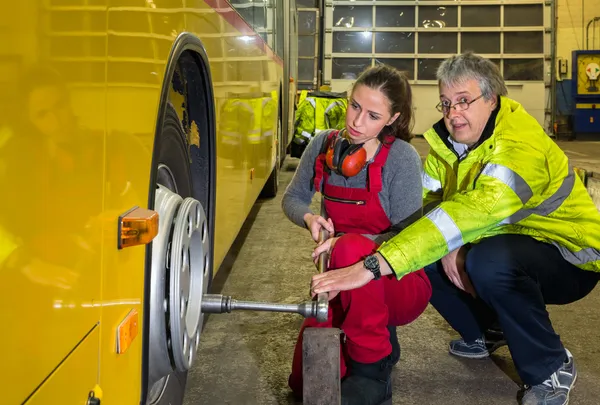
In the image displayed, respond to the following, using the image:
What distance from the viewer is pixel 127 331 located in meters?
1.32

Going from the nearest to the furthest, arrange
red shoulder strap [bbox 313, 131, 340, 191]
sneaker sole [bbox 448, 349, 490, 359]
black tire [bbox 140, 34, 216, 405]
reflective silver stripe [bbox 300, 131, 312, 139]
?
black tire [bbox 140, 34, 216, 405], red shoulder strap [bbox 313, 131, 340, 191], sneaker sole [bbox 448, 349, 490, 359], reflective silver stripe [bbox 300, 131, 312, 139]

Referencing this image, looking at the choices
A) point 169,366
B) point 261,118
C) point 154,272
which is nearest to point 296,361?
point 169,366

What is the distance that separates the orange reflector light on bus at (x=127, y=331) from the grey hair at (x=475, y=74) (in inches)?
55.5

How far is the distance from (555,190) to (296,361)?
1.07m

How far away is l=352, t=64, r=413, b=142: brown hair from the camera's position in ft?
7.58

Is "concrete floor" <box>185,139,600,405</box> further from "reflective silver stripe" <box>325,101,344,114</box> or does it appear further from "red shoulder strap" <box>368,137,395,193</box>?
"reflective silver stripe" <box>325,101,344,114</box>

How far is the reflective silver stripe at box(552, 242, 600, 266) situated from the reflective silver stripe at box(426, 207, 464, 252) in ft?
1.73

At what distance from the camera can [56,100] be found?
954 millimetres

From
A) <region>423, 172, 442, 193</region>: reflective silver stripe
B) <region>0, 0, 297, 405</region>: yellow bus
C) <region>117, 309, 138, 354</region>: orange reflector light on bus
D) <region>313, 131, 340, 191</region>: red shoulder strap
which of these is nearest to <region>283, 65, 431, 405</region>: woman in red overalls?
<region>313, 131, 340, 191</region>: red shoulder strap

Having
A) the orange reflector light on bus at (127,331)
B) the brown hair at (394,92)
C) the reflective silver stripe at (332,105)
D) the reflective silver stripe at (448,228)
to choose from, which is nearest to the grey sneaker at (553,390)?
the reflective silver stripe at (448,228)

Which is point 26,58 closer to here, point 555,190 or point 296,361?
point 296,361

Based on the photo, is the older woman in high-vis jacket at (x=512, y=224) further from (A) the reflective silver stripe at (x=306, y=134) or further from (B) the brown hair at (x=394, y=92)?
(A) the reflective silver stripe at (x=306, y=134)

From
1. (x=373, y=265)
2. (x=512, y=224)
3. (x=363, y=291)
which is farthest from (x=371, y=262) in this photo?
(x=512, y=224)

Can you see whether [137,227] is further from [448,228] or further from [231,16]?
[231,16]
